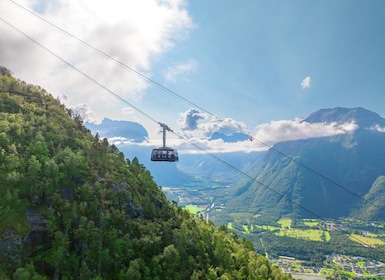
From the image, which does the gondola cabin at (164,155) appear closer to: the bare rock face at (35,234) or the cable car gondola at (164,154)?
the cable car gondola at (164,154)

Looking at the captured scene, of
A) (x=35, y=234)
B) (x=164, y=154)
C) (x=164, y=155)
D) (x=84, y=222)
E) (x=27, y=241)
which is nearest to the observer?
(x=27, y=241)

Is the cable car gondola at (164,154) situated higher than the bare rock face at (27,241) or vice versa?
the cable car gondola at (164,154)

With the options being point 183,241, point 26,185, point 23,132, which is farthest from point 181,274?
point 23,132

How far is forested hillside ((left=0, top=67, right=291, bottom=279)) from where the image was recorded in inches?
2672

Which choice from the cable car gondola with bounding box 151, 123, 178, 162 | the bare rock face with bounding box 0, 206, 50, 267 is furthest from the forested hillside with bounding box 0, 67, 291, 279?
the cable car gondola with bounding box 151, 123, 178, 162

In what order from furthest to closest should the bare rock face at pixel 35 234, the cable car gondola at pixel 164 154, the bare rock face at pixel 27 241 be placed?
1. the cable car gondola at pixel 164 154
2. the bare rock face at pixel 35 234
3. the bare rock face at pixel 27 241

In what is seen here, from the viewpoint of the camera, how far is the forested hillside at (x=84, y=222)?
67875mm

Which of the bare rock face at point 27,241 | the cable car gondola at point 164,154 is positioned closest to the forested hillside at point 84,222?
the bare rock face at point 27,241

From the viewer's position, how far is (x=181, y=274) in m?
80.3

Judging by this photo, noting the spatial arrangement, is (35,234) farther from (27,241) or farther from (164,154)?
(164,154)

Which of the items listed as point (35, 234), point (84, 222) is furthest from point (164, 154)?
point (35, 234)

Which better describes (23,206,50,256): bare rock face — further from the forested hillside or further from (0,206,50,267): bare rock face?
the forested hillside

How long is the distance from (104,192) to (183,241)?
2730 centimetres

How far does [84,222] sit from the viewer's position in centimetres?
7606
